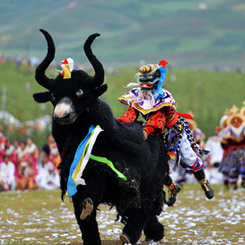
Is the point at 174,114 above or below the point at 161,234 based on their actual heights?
above

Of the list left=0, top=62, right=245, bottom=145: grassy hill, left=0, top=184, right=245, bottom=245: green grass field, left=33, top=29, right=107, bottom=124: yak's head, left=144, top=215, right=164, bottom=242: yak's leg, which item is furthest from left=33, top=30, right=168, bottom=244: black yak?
left=0, top=62, right=245, bottom=145: grassy hill

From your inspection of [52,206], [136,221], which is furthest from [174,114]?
[52,206]

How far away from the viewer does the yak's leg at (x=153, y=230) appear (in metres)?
7.64

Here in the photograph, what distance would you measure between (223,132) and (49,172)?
5.87m

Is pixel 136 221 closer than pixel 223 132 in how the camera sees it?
Yes

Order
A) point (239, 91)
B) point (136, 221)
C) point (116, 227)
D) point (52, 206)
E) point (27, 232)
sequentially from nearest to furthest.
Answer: point (136, 221) < point (27, 232) < point (116, 227) < point (52, 206) < point (239, 91)

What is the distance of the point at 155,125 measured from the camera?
7.11 m

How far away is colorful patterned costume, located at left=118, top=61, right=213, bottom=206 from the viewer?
23.7ft

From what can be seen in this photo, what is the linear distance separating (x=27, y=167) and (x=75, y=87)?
40.5 feet

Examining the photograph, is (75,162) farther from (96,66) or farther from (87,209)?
(96,66)

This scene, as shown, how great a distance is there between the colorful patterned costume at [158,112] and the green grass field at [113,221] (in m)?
1.13

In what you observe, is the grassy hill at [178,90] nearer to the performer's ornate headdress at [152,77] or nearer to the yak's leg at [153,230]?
the yak's leg at [153,230]

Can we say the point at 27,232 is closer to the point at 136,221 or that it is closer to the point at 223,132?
the point at 136,221

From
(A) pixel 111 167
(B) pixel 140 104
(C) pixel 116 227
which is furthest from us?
(C) pixel 116 227
